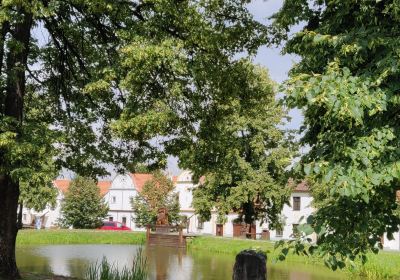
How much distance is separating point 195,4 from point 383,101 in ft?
27.9

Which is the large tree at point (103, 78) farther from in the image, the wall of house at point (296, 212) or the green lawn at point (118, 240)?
the wall of house at point (296, 212)

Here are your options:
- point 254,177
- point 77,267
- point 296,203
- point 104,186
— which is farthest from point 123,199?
point 77,267

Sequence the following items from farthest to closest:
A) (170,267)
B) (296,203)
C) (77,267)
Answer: (296,203) → (170,267) → (77,267)

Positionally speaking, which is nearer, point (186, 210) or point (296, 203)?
point (296, 203)

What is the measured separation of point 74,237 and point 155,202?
1709 cm

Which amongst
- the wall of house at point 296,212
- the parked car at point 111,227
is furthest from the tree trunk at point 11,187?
the parked car at point 111,227

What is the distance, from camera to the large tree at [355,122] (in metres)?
4.50

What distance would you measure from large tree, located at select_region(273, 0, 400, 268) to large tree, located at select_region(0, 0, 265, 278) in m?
5.96

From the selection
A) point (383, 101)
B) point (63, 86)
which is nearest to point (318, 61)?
point (383, 101)

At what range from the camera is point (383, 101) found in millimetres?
4664

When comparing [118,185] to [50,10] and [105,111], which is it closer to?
[105,111]

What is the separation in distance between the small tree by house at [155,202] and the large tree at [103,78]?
4098 centimetres

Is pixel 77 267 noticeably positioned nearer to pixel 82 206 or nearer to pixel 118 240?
pixel 118 240

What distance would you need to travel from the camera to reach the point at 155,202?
5684cm
